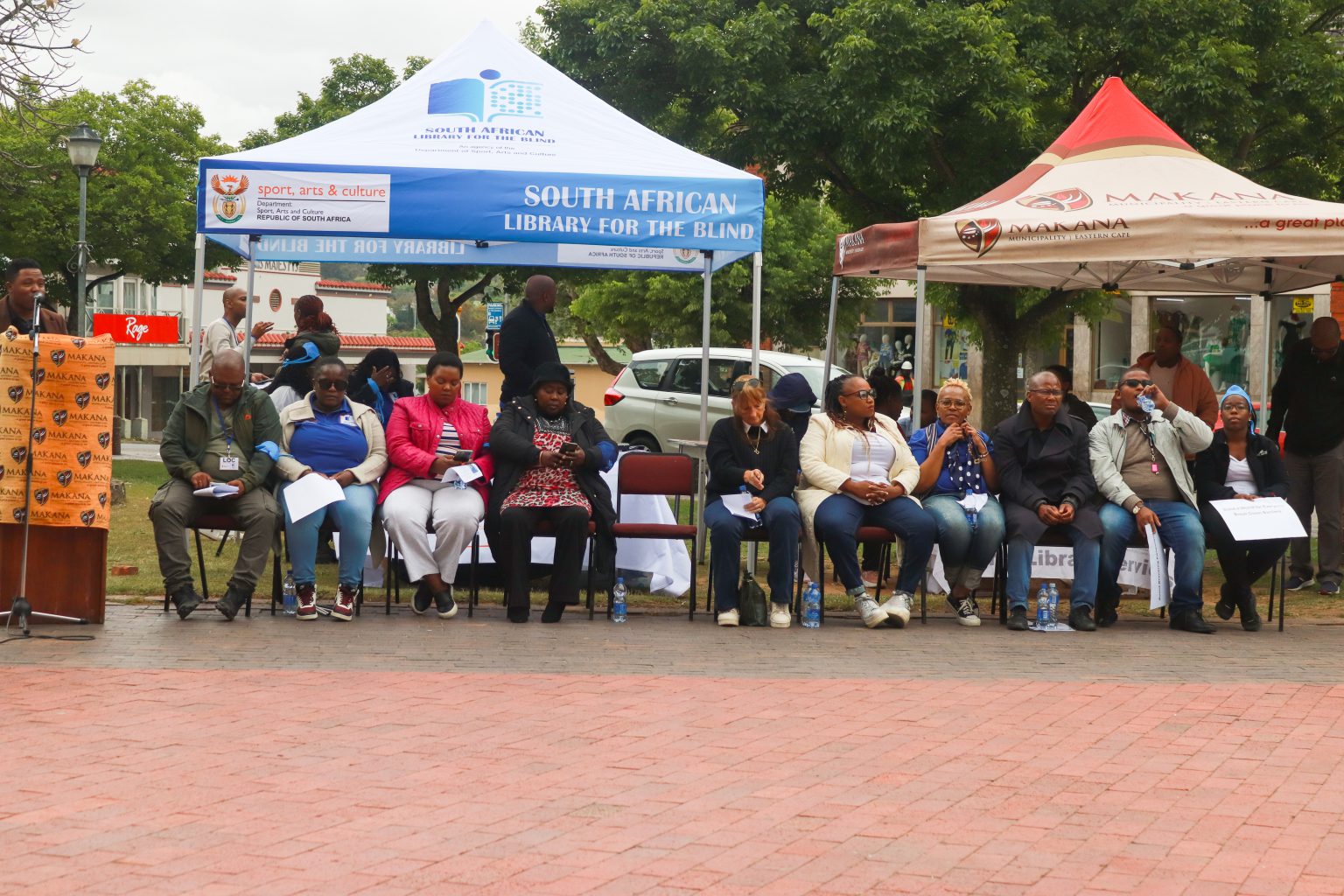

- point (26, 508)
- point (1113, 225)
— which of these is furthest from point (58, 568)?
point (1113, 225)

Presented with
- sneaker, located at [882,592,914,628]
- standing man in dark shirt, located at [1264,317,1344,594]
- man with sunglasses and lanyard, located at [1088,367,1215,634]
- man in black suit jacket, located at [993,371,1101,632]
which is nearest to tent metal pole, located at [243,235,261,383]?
sneaker, located at [882,592,914,628]

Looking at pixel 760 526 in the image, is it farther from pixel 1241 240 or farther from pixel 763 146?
pixel 763 146

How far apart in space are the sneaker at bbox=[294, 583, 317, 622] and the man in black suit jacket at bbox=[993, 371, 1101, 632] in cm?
427

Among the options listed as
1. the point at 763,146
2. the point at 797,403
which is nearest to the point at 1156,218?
the point at 797,403

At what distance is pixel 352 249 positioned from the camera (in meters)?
13.3

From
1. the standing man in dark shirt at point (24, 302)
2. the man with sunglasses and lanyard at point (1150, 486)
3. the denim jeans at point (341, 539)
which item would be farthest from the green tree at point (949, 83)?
the standing man in dark shirt at point (24, 302)

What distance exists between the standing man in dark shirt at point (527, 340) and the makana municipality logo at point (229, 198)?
6.15 ft

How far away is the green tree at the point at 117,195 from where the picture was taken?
3006 cm

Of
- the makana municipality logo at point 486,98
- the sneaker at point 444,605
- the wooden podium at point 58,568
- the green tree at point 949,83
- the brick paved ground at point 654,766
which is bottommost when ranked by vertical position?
the brick paved ground at point 654,766

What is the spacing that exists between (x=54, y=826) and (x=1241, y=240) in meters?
8.07

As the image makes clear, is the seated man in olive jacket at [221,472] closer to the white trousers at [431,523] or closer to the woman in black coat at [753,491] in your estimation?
the white trousers at [431,523]

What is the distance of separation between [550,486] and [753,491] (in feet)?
4.10

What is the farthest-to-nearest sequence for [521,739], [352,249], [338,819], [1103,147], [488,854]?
1. [352,249]
2. [1103,147]
3. [521,739]
4. [338,819]
5. [488,854]

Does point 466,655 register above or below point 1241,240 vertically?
below
